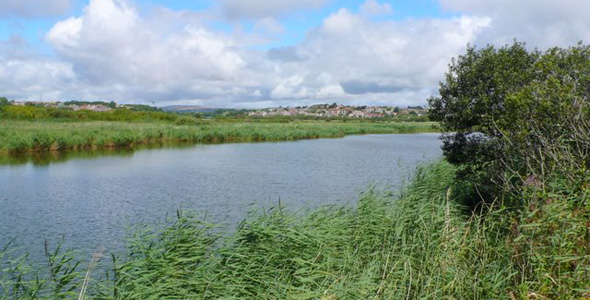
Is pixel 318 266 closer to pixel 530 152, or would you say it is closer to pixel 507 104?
pixel 530 152

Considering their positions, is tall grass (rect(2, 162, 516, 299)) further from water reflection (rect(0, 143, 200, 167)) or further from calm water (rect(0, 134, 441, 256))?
water reflection (rect(0, 143, 200, 167))

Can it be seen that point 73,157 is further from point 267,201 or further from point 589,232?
point 589,232

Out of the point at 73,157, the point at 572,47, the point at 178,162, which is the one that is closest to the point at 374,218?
the point at 572,47

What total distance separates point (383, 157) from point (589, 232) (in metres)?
24.2

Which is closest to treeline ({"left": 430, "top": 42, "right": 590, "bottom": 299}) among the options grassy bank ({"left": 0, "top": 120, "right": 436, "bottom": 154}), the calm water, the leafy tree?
the leafy tree

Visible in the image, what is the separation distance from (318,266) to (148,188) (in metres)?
13.5

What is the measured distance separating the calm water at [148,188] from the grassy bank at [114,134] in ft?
9.86

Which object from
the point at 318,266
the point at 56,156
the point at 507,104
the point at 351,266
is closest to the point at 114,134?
the point at 56,156

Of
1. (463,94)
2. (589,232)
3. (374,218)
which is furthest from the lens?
(463,94)

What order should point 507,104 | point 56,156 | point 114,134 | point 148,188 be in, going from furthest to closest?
point 114,134
point 56,156
point 148,188
point 507,104

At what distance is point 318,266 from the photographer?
6.10 meters

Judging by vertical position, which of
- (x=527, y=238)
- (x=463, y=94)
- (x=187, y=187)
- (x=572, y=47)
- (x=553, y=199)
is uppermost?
(x=572, y=47)

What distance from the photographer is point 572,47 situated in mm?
10414

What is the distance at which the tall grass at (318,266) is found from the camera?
553cm
